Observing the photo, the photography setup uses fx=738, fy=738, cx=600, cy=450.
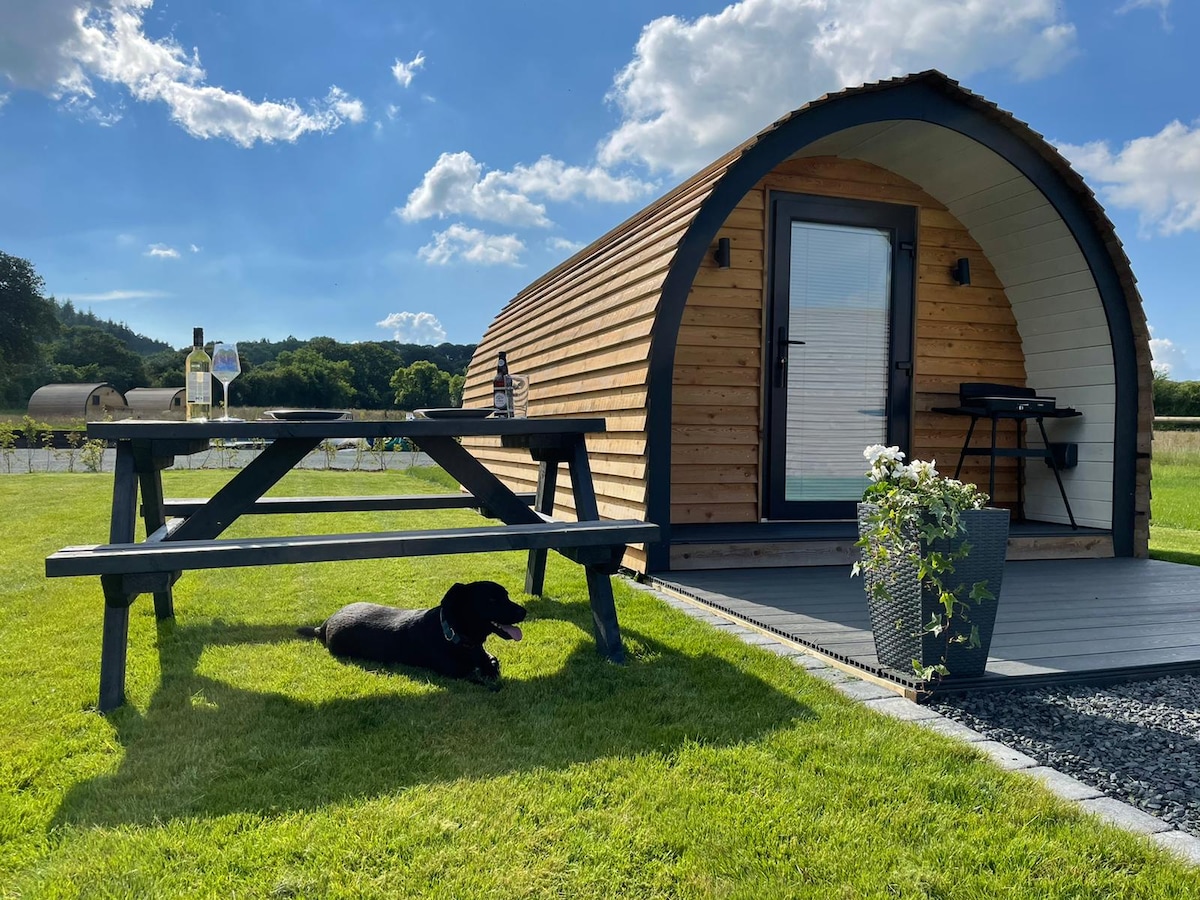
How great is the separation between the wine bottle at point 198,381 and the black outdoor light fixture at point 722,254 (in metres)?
3.45

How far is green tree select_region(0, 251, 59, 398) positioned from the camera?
4456 centimetres

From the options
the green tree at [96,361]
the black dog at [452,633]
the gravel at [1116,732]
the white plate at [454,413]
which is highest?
the green tree at [96,361]

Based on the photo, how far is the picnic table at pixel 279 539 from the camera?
2221mm

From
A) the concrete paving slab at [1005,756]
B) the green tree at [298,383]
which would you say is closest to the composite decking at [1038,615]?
the concrete paving slab at [1005,756]

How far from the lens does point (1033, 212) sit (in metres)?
5.39

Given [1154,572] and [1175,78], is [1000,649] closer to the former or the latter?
[1154,572]

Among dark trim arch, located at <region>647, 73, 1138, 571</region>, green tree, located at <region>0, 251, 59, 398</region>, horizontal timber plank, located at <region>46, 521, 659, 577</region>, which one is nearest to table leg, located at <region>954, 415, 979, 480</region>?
dark trim arch, located at <region>647, 73, 1138, 571</region>

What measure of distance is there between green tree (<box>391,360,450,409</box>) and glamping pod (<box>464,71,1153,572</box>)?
37.2m

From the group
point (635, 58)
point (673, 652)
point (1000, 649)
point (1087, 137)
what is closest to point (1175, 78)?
point (1087, 137)

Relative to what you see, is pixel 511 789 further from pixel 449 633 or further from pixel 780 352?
pixel 780 352

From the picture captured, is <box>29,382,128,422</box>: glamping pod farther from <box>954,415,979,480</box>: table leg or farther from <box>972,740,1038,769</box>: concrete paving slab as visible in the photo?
<box>972,740,1038,769</box>: concrete paving slab

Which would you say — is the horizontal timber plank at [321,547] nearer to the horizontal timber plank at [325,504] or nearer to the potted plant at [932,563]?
the potted plant at [932,563]

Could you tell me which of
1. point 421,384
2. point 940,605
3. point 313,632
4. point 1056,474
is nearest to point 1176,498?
point 1056,474

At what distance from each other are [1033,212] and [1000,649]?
3.83 m
